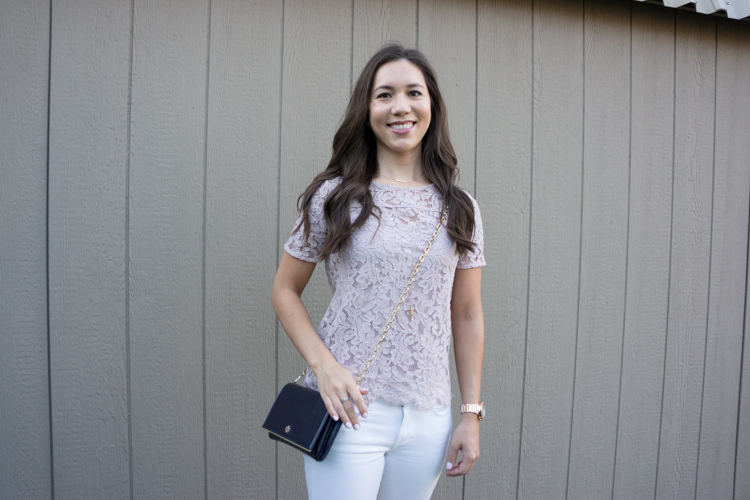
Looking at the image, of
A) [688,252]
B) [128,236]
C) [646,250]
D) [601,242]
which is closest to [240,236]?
[128,236]

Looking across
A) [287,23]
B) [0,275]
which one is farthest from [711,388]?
[0,275]

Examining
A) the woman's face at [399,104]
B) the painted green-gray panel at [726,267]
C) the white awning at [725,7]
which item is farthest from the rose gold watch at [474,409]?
the white awning at [725,7]

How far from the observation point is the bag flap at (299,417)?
115 centimetres

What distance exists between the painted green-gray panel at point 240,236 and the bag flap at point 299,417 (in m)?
0.65

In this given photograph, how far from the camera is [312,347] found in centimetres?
121

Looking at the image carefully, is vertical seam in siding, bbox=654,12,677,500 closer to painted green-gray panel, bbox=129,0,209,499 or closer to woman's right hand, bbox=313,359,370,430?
woman's right hand, bbox=313,359,370,430

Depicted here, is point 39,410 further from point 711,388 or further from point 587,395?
point 711,388

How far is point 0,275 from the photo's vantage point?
1594mm

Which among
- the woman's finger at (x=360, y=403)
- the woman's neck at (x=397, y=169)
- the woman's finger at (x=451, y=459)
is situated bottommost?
the woman's finger at (x=451, y=459)

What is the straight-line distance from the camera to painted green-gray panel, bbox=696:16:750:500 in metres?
2.46

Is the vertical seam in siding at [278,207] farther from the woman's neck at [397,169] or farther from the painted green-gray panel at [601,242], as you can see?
the painted green-gray panel at [601,242]

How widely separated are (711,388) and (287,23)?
2.67 m

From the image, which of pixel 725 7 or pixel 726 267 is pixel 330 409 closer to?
pixel 726 267

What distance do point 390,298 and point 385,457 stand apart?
1.35ft
